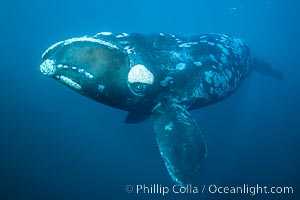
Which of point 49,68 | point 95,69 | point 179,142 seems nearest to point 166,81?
point 179,142

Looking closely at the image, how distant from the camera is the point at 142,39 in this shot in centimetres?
566

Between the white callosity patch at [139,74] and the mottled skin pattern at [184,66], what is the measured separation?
13 centimetres

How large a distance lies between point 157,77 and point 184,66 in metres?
0.79

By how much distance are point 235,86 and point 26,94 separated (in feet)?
53.2

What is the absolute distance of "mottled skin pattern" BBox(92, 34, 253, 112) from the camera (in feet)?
17.6

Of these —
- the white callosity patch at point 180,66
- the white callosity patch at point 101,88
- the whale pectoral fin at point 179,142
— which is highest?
the white callosity patch at point 180,66

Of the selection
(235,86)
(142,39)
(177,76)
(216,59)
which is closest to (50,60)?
(142,39)

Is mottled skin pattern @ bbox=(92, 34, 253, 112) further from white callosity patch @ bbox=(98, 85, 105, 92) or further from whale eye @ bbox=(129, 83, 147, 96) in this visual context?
white callosity patch @ bbox=(98, 85, 105, 92)

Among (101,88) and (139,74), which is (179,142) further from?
(101,88)

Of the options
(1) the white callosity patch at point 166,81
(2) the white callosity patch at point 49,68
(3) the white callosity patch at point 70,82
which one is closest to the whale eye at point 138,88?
(1) the white callosity patch at point 166,81

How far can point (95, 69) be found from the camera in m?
4.80

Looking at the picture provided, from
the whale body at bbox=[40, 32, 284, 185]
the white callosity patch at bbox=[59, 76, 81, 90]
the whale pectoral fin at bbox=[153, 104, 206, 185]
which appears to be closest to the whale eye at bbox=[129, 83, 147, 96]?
the whale body at bbox=[40, 32, 284, 185]

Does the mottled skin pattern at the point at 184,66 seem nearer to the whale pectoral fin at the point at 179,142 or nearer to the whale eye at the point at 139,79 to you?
the whale eye at the point at 139,79

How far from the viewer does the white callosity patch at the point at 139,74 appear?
499 cm
